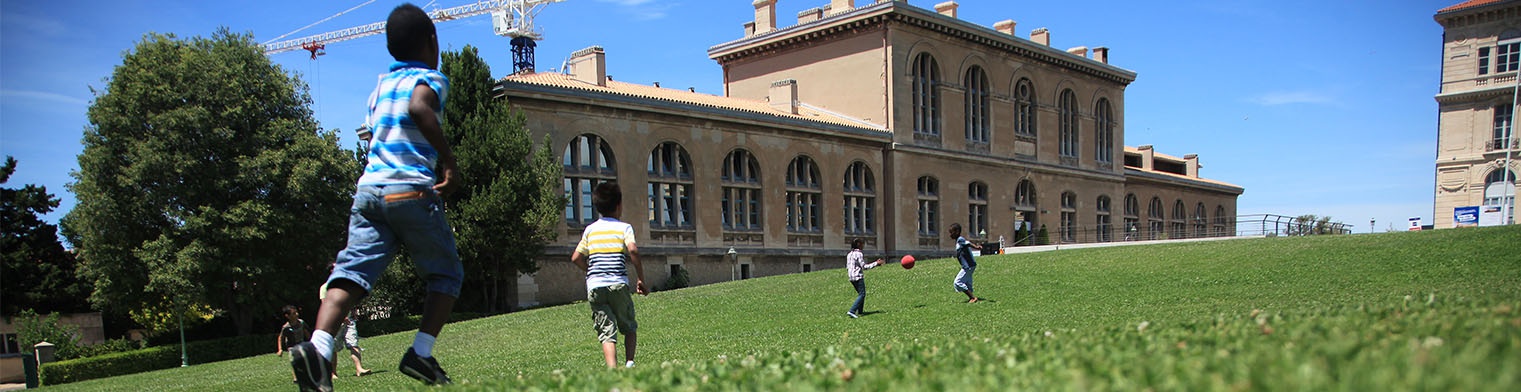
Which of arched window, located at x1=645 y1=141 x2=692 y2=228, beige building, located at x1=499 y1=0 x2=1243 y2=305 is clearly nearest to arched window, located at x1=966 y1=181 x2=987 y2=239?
beige building, located at x1=499 y1=0 x2=1243 y2=305

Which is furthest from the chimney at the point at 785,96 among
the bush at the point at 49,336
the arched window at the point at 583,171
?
the bush at the point at 49,336

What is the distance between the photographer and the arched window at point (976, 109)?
58.1m

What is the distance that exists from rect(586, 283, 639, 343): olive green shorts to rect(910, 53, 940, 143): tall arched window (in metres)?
46.3

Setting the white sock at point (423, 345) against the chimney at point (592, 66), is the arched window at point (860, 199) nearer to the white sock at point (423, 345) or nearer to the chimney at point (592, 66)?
the chimney at point (592, 66)

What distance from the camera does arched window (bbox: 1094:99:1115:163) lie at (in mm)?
69812

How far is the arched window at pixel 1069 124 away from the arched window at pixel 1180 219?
1779 centimetres

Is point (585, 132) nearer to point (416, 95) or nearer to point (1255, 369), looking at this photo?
point (416, 95)

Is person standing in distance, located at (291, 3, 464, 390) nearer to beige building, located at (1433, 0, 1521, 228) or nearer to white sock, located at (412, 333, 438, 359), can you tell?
white sock, located at (412, 333, 438, 359)

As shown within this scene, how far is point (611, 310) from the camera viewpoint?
922 centimetres

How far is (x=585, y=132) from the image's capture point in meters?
40.5

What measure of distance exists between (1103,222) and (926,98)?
2172 centimetres

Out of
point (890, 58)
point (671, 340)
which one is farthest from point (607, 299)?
point (890, 58)

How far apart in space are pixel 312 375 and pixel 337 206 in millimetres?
34445

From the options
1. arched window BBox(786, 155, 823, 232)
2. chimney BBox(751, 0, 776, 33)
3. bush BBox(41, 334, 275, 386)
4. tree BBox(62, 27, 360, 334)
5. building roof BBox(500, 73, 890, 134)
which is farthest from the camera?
chimney BBox(751, 0, 776, 33)
